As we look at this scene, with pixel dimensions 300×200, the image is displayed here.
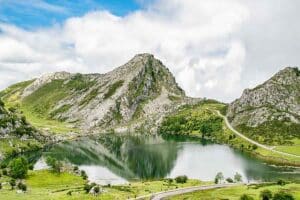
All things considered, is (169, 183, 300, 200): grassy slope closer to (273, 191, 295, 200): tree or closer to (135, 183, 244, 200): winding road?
(135, 183, 244, 200): winding road

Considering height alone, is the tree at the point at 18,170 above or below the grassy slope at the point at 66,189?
above

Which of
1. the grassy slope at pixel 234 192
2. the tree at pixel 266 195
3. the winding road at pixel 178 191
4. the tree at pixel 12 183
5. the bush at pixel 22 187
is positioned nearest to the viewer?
the tree at pixel 266 195

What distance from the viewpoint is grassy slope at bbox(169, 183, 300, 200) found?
154 m

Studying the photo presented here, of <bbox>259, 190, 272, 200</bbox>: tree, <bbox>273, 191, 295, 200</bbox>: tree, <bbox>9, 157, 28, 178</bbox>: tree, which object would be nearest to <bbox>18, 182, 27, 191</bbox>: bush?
<bbox>9, 157, 28, 178</bbox>: tree

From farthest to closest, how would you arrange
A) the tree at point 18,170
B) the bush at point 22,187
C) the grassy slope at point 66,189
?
the tree at point 18,170 → the bush at point 22,187 → the grassy slope at point 66,189

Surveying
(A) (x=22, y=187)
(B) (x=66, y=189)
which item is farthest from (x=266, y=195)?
(A) (x=22, y=187)

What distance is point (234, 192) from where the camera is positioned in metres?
164

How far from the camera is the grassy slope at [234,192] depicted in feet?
506

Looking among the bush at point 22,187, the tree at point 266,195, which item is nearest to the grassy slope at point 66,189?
the bush at point 22,187

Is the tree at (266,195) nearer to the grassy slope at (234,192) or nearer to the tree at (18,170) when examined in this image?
the grassy slope at (234,192)

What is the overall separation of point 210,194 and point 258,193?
16.7 m

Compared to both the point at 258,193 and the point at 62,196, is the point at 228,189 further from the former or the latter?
the point at 62,196

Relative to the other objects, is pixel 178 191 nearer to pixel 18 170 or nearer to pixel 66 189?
pixel 66 189

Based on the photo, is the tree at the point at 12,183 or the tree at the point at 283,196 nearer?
the tree at the point at 283,196
